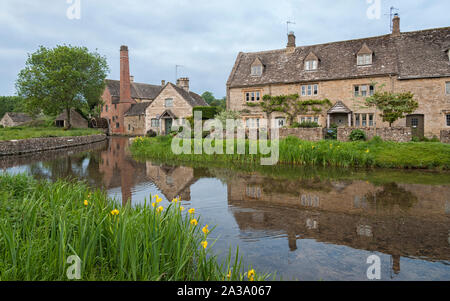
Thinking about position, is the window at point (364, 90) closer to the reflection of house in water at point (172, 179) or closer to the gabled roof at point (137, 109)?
the reflection of house in water at point (172, 179)

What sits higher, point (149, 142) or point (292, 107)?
point (292, 107)

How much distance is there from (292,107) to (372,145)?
555 inches

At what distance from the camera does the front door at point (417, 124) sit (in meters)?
27.1

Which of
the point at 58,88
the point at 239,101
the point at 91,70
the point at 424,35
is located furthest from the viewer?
the point at 91,70

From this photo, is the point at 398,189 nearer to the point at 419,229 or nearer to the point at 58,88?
the point at 419,229

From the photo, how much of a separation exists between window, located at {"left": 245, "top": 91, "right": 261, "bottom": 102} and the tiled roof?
0.96 metres

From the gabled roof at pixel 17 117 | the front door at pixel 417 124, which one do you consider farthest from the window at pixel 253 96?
the gabled roof at pixel 17 117

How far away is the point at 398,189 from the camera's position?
12.0 metres

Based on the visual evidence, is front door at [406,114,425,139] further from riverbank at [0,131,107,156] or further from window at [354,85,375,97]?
riverbank at [0,131,107,156]

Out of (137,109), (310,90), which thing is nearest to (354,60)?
(310,90)

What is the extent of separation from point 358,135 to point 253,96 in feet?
47.2

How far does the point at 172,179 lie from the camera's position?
14.4 metres

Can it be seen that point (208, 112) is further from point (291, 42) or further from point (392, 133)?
point (392, 133)
